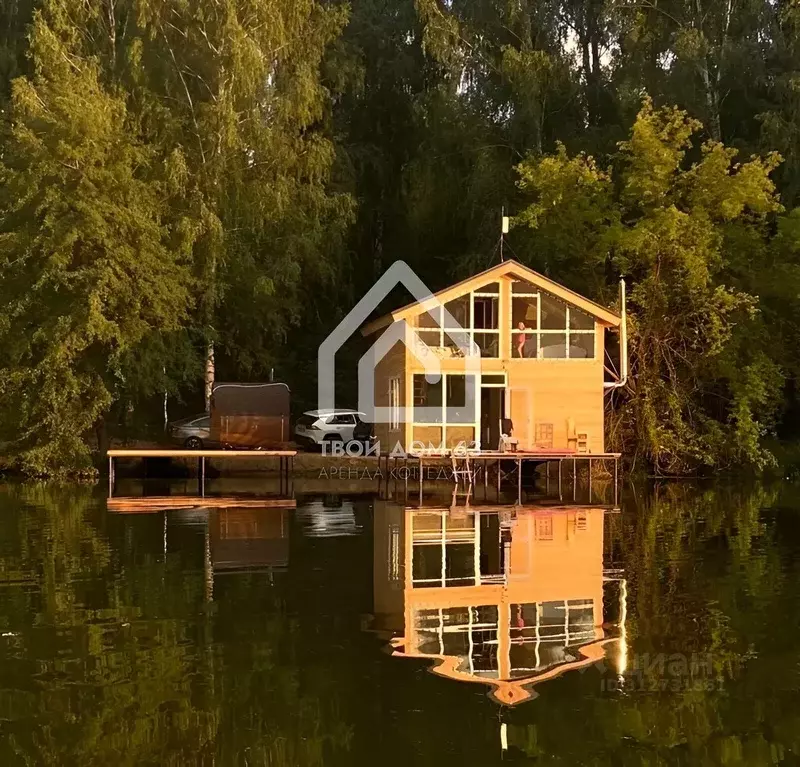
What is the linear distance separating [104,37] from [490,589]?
25.1 metres

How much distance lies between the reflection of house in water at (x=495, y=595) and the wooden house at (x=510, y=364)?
663 centimetres

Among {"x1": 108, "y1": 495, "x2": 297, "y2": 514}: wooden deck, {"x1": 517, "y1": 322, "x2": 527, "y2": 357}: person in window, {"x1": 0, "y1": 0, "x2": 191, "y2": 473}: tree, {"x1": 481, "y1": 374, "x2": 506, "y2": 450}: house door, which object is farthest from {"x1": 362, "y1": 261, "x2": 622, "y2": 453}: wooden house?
{"x1": 0, "y1": 0, "x2": 191, "y2": 473}: tree

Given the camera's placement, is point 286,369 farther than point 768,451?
Yes

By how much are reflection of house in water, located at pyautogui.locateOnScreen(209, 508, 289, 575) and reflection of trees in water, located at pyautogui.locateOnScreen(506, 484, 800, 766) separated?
462 centimetres

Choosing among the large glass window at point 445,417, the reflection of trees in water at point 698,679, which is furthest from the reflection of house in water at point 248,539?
the large glass window at point 445,417

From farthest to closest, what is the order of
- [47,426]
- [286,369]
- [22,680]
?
[286,369]
[47,426]
[22,680]

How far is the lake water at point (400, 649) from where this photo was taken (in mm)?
6746

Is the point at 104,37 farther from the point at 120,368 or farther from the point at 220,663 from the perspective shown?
the point at 220,663

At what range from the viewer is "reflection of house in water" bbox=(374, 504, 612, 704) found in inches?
330

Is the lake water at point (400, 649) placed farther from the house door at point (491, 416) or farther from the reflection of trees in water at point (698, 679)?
the house door at point (491, 416)

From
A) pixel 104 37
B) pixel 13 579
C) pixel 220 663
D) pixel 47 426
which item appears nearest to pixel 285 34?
pixel 104 37

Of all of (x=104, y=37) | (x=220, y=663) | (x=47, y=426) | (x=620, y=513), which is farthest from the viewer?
(x=104, y=37)

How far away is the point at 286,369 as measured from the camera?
108ft

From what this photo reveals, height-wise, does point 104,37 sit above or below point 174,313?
above
